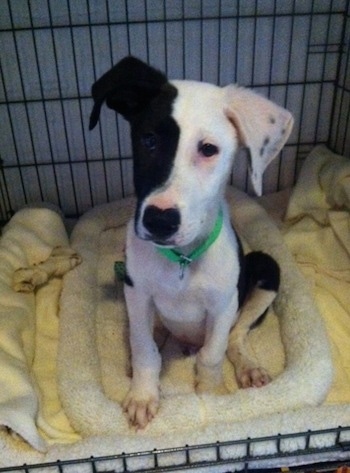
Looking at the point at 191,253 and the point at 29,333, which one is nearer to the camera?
the point at 191,253

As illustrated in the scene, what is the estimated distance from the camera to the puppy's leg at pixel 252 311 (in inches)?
65.3

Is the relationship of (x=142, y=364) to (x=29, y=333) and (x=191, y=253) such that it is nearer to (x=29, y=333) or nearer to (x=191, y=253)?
(x=191, y=253)

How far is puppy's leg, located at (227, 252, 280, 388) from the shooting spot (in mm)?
1658

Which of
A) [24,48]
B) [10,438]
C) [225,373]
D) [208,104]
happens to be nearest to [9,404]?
[10,438]

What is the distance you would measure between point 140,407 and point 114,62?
1.67 metres

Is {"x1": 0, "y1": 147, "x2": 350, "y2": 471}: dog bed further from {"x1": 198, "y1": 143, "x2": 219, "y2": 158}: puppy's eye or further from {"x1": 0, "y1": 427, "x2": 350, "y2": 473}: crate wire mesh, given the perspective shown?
{"x1": 198, "y1": 143, "x2": 219, "y2": 158}: puppy's eye

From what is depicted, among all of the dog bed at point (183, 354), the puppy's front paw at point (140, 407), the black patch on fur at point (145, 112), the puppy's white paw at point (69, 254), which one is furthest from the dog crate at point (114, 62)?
the puppy's front paw at point (140, 407)

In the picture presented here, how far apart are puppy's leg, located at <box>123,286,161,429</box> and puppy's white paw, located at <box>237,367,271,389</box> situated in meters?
0.29

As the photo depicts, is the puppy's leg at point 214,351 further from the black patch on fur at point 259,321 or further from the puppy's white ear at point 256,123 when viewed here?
the puppy's white ear at point 256,123

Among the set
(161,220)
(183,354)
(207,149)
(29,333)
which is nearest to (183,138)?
(207,149)

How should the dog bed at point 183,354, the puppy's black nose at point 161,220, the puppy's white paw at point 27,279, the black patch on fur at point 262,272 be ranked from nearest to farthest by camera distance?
1. the puppy's black nose at point 161,220
2. the dog bed at point 183,354
3. the black patch on fur at point 262,272
4. the puppy's white paw at point 27,279

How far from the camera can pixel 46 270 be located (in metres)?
2.03

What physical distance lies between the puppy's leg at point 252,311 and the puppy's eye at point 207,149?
73cm

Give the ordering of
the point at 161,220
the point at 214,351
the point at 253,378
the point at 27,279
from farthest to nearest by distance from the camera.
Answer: the point at 27,279 < the point at 253,378 < the point at 214,351 < the point at 161,220
